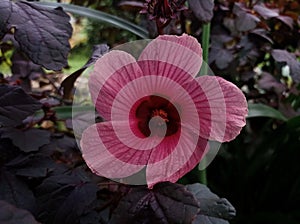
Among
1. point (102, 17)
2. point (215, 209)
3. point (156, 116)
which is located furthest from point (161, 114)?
point (102, 17)

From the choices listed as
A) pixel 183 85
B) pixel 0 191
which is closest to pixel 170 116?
pixel 183 85

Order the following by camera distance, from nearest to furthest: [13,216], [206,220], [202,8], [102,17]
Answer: [13,216]
[206,220]
[202,8]
[102,17]

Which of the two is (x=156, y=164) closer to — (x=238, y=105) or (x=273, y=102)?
(x=238, y=105)

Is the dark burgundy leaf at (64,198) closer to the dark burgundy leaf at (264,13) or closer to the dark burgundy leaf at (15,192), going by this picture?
the dark burgundy leaf at (15,192)

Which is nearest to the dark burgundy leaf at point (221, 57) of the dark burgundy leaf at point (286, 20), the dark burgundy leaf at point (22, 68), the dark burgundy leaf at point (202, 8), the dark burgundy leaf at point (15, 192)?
the dark burgundy leaf at point (286, 20)

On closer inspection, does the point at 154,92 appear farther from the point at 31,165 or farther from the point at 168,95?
the point at 31,165

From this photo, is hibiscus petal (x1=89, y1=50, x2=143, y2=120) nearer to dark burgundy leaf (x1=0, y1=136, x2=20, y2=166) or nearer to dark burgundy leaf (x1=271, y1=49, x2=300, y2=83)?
dark burgundy leaf (x1=0, y1=136, x2=20, y2=166)

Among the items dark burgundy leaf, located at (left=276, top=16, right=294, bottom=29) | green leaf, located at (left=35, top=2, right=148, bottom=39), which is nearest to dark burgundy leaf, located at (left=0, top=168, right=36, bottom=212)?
green leaf, located at (left=35, top=2, right=148, bottom=39)
